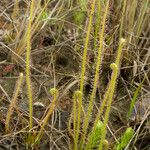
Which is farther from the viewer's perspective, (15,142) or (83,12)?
(83,12)

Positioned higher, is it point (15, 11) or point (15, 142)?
point (15, 11)

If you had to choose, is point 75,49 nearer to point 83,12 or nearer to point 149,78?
point 83,12

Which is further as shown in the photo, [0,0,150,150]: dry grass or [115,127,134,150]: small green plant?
[0,0,150,150]: dry grass

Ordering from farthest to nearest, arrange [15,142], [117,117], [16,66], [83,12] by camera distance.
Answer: [83,12] → [16,66] → [117,117] → [15,142]

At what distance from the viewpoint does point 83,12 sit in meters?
1.89

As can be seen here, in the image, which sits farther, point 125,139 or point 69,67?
point 69,67

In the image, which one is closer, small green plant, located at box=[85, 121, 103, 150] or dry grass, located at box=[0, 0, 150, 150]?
small green plant, located at box=[85, 121, 103, 150]

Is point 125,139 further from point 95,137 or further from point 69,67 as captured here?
point 69,67

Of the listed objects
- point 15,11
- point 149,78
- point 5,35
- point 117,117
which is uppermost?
point 15,11

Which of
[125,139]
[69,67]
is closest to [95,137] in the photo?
[125,139]

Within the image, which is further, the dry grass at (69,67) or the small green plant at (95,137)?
the dry grass at (69,67)

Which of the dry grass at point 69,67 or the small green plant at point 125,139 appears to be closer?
the small green plant at point 125,139

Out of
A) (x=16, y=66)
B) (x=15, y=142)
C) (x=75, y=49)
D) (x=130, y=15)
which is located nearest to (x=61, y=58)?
(x=75, y=49)

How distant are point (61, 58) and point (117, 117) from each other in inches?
16.0
